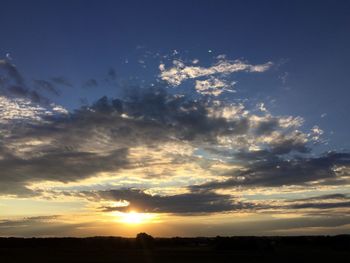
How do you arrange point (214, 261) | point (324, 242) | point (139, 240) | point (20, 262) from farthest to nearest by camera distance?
point (324, 242), point (139, 240), point (214, 261), point (20, 262)

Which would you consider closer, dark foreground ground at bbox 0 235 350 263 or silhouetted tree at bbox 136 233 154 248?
dark foreground ground at bbox 0 235 350 263

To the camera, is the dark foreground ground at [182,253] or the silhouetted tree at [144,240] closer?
the dark foreground ground at [182,253]

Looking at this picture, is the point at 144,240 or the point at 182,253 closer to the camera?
the point at 182,253

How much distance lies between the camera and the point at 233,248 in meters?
98.2

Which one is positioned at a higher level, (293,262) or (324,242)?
(324,242)

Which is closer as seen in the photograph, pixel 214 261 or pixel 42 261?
pixel 42 261

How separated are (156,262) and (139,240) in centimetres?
6655

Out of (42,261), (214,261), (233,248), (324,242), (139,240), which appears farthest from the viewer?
(324,242)

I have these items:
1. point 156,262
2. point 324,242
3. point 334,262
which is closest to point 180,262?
point 156,262

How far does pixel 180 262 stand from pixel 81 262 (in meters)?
11.9

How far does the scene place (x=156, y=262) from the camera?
57.4m

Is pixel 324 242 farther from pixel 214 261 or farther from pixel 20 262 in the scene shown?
pixel 20 262

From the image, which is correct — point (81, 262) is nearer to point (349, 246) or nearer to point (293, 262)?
point (293, 262)

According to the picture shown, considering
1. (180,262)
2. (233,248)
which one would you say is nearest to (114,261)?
(180,262)
